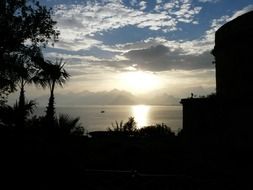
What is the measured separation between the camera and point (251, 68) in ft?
62.1

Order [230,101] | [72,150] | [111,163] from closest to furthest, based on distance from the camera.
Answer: [72,150] → [111,163] → [230,101]

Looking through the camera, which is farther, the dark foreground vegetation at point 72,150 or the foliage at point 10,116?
the foliage at point 10,116

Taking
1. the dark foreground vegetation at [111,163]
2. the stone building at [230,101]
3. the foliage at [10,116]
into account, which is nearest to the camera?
the dark foreground vegetation at [111,163]

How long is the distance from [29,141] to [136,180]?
3562 mm

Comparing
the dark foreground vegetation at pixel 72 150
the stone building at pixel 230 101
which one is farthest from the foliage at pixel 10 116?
the stone building at pixel 230 101

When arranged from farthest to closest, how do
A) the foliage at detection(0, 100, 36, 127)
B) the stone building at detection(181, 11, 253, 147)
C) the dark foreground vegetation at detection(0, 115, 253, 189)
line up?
the stone building at detection(181, 11, 253, 147) < the foliage at detection(0, 100, 36, 127) < the dark foreground vegetation at detection(0, 115, 253, 189)

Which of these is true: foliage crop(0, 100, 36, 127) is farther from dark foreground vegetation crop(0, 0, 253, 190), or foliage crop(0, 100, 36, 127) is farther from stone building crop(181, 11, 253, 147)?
stone building crop(181, 11, 253, 147)

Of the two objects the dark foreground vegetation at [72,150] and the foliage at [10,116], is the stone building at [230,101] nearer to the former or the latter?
the dark foreground vegetation at [72,150]

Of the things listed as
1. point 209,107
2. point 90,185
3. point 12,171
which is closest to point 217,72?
point 209,107

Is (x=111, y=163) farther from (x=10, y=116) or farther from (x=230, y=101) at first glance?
(x=230, y=101)

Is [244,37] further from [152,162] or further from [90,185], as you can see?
[90,185]

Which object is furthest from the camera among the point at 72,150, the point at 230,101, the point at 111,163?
the point at 230,101

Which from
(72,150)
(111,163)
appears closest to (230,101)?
(111,163)

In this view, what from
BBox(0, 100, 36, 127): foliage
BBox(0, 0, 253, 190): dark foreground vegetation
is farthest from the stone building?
BBox(0, 100, 36, 127): foliage
